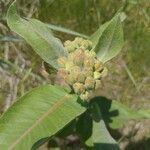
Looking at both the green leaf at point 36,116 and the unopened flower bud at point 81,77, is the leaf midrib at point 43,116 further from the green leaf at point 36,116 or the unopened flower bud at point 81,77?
the unopened flower bud at point 81,77

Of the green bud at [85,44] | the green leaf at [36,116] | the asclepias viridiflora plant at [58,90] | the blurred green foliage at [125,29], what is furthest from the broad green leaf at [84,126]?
the blurred green foliage at [125,29]

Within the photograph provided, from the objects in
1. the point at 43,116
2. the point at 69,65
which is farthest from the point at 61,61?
the point at 43,116

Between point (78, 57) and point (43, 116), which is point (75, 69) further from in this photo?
point (43, 116)

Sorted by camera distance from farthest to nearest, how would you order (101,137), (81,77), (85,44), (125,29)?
(125,29), (101,137), (85,44), (81,77)

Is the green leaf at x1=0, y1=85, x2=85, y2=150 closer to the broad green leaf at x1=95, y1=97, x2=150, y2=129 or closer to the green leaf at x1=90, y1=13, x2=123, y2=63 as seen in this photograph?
the green leaf at x1=90, y1=13, x2=123, y2=63

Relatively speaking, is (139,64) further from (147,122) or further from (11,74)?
(11,74)

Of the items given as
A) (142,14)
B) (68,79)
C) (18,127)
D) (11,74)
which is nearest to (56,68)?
(68,79)

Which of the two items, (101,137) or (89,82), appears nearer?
(89,82)

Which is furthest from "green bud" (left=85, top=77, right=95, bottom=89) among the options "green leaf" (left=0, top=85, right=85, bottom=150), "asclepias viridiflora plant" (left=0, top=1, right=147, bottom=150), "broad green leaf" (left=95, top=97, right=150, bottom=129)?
"broad green leaf" (left=95, top=97, right=150, bottom=129)
